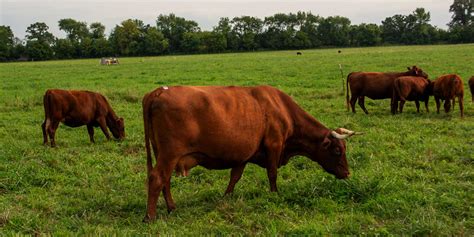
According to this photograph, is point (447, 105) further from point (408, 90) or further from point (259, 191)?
point (259, 191)

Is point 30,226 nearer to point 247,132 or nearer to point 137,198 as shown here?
point 137,198

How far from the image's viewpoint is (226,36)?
9694 cm

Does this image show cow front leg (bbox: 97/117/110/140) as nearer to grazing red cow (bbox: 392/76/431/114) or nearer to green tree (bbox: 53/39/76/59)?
grazing red cow (bbox: 392/76/431/114)

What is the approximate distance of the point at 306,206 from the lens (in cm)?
623

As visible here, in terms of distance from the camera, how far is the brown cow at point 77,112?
11.0 metres

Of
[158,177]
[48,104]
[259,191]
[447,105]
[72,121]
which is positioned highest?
[48,104]

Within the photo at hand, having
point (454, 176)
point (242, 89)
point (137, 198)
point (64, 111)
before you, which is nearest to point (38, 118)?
point (64, 111)

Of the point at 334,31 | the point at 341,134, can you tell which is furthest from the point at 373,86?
the point at 334,31

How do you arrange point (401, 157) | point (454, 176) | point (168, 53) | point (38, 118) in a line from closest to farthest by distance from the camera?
point (454, 176) < point (401, 157) < point (38, 118) < point (168, 53)

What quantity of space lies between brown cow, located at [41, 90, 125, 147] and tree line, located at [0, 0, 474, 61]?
8008 centimetres

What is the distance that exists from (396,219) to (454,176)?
238cm

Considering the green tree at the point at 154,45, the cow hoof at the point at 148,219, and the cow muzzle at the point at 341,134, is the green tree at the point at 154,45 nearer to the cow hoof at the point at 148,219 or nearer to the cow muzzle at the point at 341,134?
the cow muzzle at the point at 341,134

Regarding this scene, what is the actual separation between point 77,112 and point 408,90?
9765 mm

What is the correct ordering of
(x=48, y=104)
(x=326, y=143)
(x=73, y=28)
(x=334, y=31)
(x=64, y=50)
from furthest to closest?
(x=73, y=28), (x=334, y=31), (x=64, y=50), (x=48, y=104), (x=326, y=143)
